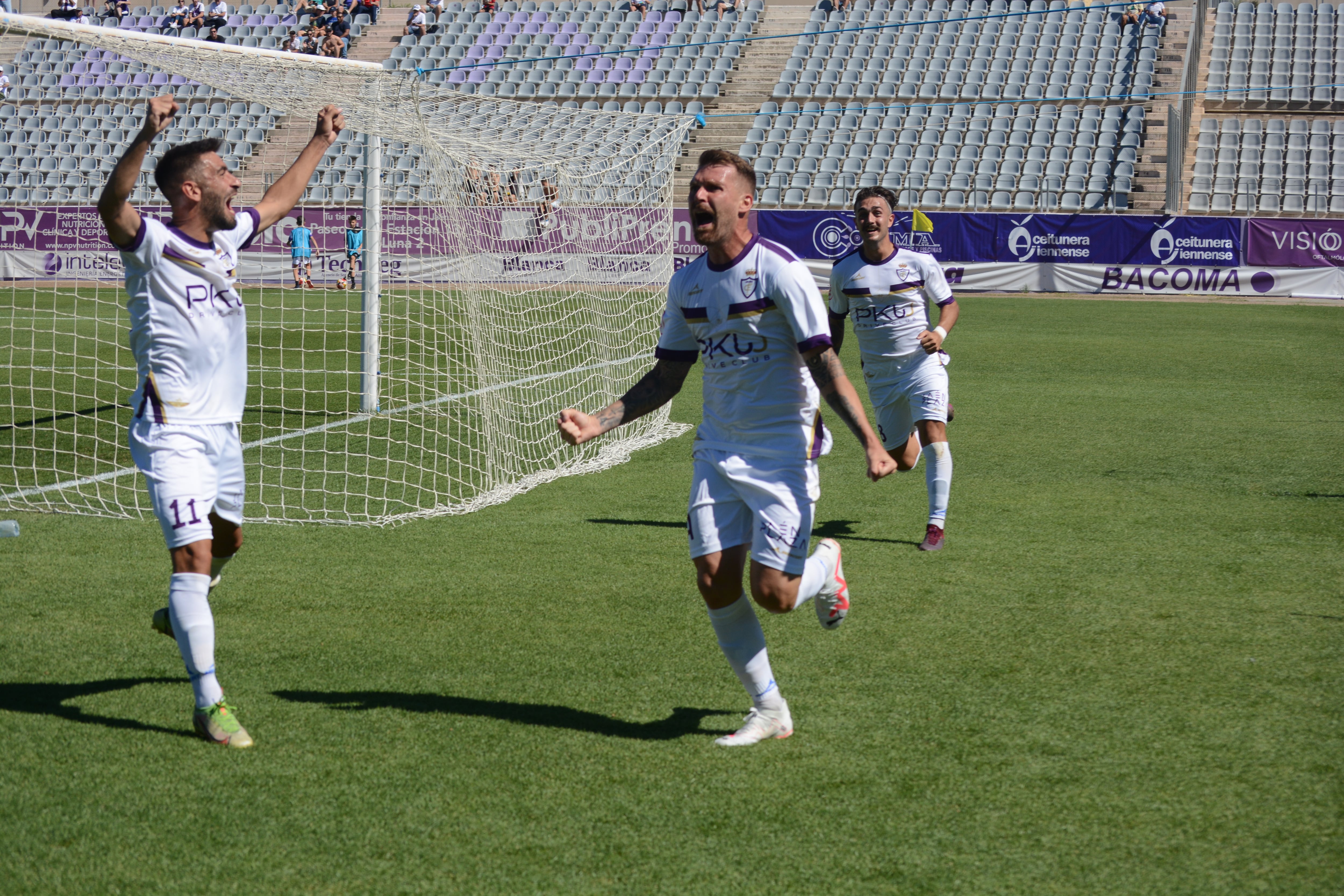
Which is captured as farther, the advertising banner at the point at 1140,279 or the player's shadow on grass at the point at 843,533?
the advertising banner at the point at 1140,279

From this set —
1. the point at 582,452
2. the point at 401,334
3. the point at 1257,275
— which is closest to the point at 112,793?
the point at 582,452

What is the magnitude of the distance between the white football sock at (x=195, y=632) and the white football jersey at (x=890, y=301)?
4667 millimetres

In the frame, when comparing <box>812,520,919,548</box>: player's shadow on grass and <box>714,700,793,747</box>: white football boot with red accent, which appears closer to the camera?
<box>714,700,793,747</box>: white football boot with red accent

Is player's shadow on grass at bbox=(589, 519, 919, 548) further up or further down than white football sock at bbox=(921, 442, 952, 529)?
further down

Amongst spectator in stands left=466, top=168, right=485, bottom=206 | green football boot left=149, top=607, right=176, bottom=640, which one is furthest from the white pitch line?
green football boot left=149, top=607, right=176, bottom=640

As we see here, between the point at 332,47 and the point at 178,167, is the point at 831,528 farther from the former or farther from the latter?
the point at 332,47

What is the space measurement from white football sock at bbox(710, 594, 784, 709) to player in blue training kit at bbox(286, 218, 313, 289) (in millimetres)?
17561

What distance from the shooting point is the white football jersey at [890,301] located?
27.1 feet

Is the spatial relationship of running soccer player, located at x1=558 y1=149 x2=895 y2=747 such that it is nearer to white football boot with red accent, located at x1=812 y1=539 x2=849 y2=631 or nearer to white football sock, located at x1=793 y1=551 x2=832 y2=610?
white football sock, located at x1=793 y1=551 x2=832 y2=610

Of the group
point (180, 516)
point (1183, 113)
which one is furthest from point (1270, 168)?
point (180, 516)

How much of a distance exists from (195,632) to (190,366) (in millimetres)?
1029

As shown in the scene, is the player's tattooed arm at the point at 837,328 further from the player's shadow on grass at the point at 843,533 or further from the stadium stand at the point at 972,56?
the stadium stand at the point at 972,56

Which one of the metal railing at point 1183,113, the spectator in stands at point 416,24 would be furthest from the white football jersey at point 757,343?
the spectator in stands at point 416,24

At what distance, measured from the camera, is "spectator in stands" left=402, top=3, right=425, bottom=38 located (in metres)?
41.7
